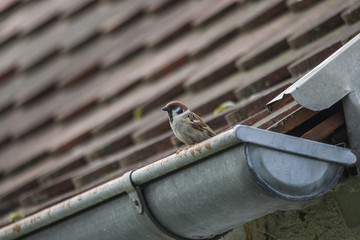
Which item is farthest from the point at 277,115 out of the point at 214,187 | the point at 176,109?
the point at 176,109

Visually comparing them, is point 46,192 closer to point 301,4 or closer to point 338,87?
point 301,4

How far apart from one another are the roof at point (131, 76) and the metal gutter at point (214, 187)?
181 millimetres

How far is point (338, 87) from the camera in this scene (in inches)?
78.8

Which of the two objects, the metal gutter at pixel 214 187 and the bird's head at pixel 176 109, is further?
the bird's head at pixel 176 109

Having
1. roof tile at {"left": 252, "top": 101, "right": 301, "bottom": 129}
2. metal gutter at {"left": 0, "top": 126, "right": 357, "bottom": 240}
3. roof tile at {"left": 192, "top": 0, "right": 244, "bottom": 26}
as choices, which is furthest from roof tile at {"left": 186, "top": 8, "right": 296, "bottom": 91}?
metal gutter at {"left": 0, "top": 126, "right": 357, "bottom": 240}

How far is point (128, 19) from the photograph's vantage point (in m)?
4.79

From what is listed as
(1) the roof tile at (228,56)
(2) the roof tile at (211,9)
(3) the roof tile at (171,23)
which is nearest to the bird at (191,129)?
(1) the roof tile at (228,56)

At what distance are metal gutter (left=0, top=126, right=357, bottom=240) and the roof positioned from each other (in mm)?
181

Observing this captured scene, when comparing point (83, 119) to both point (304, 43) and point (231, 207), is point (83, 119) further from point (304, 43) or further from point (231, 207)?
point (231, 207)

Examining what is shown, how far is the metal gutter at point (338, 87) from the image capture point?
195 cm

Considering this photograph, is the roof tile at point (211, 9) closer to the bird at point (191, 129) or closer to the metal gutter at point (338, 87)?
the bird at point (191, 129)

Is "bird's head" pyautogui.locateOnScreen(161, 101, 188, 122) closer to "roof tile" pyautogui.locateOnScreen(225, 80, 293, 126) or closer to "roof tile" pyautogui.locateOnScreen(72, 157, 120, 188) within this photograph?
"roof tile" pyautogui.locateOnScreen(225, 80, 293, 126)

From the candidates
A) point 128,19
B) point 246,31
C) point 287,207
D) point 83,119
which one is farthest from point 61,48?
point 287,207

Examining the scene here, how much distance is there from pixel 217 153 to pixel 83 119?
2428 mm
